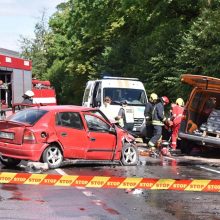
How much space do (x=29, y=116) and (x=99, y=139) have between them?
5.41 ft

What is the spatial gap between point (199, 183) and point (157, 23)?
2764 cm

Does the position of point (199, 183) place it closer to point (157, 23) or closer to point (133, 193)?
point (133, 193)

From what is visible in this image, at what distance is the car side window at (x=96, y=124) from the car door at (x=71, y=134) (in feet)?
0.86

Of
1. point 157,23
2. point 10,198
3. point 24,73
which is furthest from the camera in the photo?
point 157,23

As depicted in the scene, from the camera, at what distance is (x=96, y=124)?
1255cm

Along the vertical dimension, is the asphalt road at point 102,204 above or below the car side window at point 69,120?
below

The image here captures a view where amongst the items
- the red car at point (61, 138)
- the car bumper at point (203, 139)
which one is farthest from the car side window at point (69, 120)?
the car bumper at point (203, 139)

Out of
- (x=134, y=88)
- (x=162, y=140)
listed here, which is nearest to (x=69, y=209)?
(x=162, y=140)

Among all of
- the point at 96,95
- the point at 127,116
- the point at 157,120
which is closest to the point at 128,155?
the point at 157,120

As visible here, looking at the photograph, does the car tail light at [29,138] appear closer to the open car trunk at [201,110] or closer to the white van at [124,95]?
the open car trunk at [201,110]

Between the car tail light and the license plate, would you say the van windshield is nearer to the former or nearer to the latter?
the license plate

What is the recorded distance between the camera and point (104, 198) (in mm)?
8742

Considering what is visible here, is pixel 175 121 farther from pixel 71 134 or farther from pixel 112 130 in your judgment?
pixel 71 134

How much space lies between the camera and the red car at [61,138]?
448 inches
